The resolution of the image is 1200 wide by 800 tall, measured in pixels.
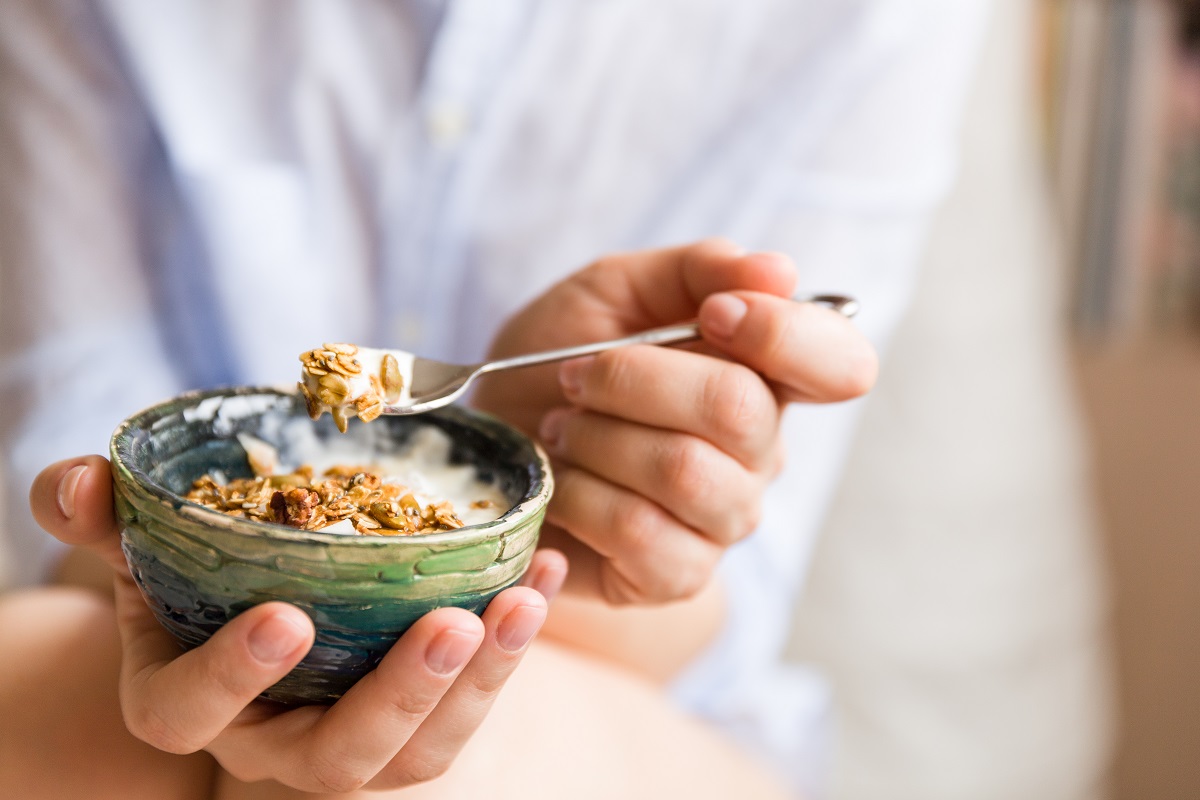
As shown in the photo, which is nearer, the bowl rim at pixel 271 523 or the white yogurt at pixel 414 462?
the bowl rim at pixel 271 523

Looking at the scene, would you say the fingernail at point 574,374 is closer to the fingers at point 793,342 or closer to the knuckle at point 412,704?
the fingers at point 793,342

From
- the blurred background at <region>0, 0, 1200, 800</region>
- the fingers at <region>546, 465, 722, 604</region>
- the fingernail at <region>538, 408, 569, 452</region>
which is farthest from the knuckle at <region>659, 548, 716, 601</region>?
the blurred background at <region>0, 0, 1200, 800</region>

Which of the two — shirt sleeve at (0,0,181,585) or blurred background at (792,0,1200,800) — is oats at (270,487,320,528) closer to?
shirt sleeve at (0,0,181,585)

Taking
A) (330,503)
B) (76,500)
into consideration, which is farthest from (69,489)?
(330,503)

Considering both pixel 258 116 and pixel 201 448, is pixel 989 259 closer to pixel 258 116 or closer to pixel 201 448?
pixel 258 116

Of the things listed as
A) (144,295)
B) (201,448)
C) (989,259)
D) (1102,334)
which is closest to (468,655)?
(201,448)

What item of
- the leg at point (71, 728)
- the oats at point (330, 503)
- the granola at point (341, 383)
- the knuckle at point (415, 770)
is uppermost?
the granola at point (341, 383)

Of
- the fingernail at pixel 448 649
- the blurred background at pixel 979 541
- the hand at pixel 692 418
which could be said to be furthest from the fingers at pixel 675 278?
the blurred background at pixel 979 541
